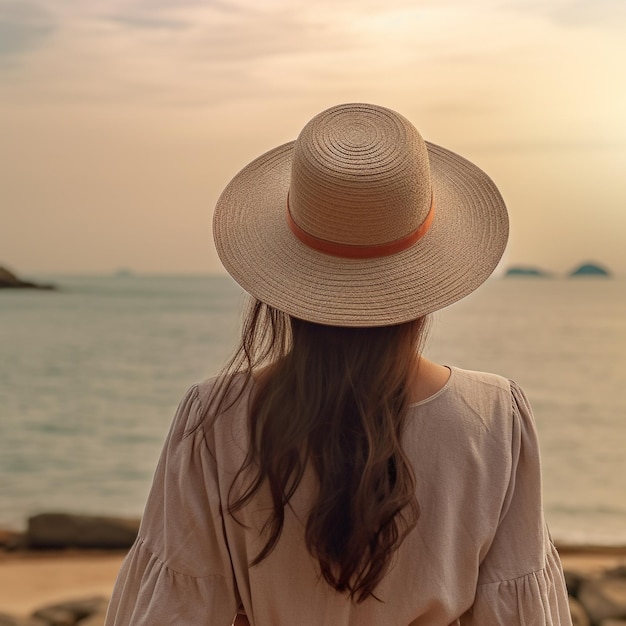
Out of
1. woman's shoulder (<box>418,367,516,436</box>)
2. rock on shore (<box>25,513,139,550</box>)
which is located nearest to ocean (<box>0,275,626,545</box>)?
woman's shoulder (<box>418,367,516,436</box>)

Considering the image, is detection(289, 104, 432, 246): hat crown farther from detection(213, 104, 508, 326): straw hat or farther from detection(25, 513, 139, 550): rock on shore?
detection(25, 513, 139, 550): rock on shore

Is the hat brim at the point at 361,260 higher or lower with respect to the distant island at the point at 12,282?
higher

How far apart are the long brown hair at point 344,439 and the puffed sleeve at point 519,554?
0.18m

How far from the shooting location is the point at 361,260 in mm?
1339

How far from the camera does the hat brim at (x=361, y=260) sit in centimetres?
128

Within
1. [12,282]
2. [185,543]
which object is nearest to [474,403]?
[185,543]

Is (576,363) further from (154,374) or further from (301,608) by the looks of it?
(301,608)

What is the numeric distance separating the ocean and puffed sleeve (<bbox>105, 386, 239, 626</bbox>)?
164mm

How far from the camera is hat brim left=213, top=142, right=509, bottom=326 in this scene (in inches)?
50.5

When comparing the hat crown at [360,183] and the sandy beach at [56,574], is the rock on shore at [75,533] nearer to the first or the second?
the sandy beach at [56,574]

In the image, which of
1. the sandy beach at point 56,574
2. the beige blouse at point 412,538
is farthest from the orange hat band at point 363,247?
the sandy beach at point 56,574

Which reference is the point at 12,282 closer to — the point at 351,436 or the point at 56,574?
the point at 56,574

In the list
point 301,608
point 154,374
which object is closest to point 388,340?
point 301,608

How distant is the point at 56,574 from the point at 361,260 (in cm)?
469
